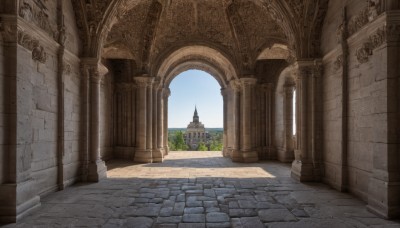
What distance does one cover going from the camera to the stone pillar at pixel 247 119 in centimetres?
1269

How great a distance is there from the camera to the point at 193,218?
469 centimetres

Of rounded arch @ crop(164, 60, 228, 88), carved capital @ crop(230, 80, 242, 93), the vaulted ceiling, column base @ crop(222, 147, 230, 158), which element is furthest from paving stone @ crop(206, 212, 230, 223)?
rounded arch @ crop(164, 60, 228, 88)

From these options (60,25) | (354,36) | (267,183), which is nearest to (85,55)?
(60,25)

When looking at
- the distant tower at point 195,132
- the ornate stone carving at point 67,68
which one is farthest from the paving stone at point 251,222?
the distant tower at point 195,132

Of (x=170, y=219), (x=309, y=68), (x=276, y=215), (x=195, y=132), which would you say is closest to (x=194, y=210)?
(x=170, y=219)

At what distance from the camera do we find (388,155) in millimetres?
4727

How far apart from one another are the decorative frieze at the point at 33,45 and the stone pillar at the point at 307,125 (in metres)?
6.55

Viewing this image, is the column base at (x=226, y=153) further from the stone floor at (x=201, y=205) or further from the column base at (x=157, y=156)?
the stone floor at (x=201, y=205)

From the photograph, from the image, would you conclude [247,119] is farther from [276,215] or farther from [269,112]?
[276,215]

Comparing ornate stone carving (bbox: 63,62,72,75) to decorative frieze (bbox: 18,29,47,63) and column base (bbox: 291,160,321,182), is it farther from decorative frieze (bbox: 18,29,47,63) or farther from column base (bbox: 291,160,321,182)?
column base (bbox: 291,160,321,182)

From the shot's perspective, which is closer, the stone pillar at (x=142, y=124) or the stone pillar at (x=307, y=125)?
the stone pillar at (x=307, y=125)

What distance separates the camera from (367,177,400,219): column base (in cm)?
458

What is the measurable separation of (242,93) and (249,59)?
5.35ft

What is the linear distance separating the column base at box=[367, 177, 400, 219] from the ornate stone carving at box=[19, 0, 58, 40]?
22.9 ft
